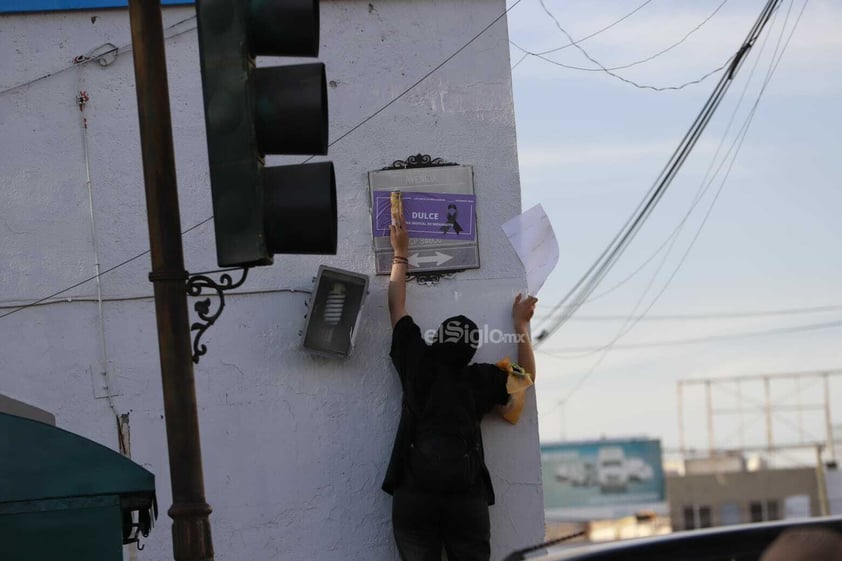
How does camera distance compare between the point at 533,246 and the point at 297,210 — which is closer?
the point at 297,210

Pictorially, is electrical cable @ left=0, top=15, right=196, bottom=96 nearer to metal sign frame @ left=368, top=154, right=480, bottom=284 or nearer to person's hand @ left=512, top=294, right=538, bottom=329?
metal sign frame @ left=368, top=154, right=480, bottom=284

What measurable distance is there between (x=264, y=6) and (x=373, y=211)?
10.2 ft

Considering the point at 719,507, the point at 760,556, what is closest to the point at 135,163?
the point at 760,556

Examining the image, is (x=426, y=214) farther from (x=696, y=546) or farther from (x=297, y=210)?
(x=696, y=546)

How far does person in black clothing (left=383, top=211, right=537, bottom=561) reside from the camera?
22.9ft

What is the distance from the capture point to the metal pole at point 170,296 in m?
4.75

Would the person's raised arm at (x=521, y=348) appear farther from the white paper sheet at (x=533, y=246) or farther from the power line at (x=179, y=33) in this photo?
the power line at (x=179, y=33)

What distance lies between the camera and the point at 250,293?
24.8 ft

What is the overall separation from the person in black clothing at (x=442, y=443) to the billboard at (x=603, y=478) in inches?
Result: 2035

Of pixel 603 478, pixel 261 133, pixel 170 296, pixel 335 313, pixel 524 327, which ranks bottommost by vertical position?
pixel 603 478

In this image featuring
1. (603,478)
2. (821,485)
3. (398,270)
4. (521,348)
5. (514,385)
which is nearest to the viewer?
(514,385)

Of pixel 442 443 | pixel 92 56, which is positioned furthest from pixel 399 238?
pixel 92 56

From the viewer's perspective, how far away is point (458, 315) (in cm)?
750

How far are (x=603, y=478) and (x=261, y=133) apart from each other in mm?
57394
